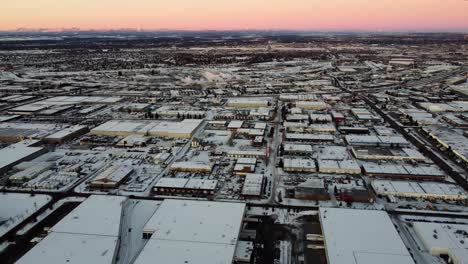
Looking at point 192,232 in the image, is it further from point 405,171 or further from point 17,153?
point 17,153

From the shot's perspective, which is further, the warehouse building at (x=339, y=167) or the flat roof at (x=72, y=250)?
the warehouse building at (x=339, y=167)

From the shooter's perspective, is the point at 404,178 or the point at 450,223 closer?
the point at 450,223

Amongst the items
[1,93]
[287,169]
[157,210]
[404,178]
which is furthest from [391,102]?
[1,93]

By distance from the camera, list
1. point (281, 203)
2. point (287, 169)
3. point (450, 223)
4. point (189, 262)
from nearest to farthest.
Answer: point (189, 262) → point (450, 223) → point (281, 203) → point (287, 169)

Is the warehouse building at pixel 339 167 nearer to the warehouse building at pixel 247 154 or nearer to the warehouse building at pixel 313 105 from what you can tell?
the warehouse building at pixel 247 154

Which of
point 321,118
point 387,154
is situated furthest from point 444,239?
point 321,118

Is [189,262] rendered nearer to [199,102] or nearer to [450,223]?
[450,223]

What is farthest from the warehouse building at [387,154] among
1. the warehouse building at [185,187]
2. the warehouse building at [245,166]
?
the warehouse building at [185,187]
